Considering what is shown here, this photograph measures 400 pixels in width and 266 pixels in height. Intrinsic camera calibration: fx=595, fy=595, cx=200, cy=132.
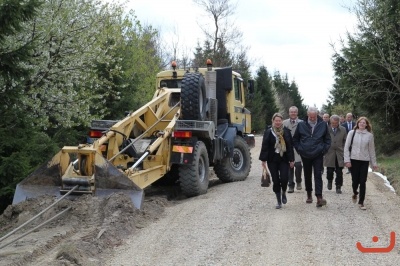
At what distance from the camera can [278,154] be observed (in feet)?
35.8

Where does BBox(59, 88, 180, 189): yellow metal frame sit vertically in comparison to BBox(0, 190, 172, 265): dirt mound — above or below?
above

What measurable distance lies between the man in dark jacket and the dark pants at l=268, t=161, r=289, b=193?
42 centimetres

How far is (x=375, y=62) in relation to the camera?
23.1 m

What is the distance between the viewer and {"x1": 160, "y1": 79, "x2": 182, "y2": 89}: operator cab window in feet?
50.8

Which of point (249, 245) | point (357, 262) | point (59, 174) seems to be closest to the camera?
point (357, 262)

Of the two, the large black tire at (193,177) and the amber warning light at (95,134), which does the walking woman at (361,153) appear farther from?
the amber warning light at (95,134)

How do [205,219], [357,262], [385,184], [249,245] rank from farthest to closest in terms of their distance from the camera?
[385,184], [205,219], [249,245], [357,262]

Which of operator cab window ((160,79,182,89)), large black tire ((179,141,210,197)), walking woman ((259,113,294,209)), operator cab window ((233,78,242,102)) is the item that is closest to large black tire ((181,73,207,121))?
large black tire ((179,141,210,197))

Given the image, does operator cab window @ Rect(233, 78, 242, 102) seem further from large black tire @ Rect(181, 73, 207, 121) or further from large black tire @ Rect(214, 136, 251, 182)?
large black tire @ Rect(181, 73, 207, 121)

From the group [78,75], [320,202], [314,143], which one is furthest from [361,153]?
[78,75]

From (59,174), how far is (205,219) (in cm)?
278

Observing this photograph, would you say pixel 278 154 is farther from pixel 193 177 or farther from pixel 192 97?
pixel 192 97

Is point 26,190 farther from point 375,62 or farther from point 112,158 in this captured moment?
point 375,62

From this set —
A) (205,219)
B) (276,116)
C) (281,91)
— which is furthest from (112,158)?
(281,91)
